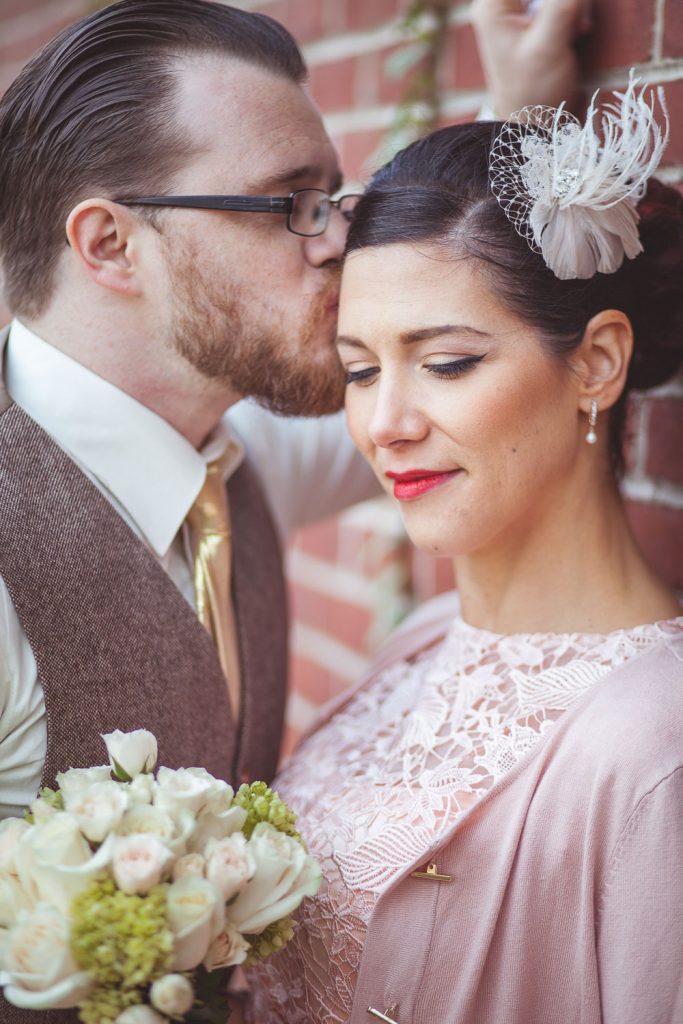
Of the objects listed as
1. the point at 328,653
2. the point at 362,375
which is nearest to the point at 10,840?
the point at 362,375

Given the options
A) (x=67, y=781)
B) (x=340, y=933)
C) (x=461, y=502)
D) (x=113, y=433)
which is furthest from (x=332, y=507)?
(x=67, y=781)

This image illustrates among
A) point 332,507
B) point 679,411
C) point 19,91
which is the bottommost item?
point 332,507

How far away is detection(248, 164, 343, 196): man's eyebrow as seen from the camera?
73.5 inches

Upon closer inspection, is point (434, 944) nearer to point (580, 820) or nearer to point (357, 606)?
point (580, 820)

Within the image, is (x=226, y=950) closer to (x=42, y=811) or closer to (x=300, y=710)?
(x=42, y=811)

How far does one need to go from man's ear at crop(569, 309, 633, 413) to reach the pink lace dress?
38cm

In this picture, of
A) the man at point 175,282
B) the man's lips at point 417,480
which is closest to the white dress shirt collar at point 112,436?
the man at point 175,282

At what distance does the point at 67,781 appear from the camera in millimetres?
1212

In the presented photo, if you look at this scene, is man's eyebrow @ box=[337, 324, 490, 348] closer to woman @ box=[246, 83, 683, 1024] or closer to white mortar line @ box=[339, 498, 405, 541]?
woman @ box=[246, 83, 683, 1024]

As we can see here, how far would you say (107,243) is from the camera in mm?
1861

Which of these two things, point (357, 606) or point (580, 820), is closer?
point (580, 820)

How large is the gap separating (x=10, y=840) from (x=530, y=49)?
1.54 metres

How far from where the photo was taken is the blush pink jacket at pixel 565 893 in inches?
49.8

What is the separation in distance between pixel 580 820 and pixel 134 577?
804 mm
